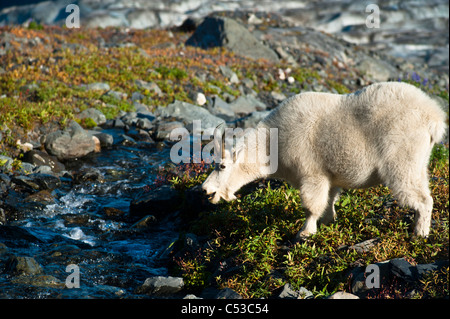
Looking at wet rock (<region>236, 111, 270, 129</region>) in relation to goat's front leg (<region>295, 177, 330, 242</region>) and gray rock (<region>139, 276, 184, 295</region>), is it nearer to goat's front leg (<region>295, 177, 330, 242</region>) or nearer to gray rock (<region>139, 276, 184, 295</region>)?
goat's front leg (<region>295, 177, 330, 242</region>)

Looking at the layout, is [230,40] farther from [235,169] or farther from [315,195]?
[315,195]

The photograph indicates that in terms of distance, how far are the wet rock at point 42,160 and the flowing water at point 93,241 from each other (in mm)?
653

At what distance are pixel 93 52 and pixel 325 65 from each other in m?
15.1

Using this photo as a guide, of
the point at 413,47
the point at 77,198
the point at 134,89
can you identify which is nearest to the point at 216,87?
the point at 134,89

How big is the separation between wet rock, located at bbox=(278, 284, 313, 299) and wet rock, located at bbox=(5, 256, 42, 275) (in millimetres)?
3909

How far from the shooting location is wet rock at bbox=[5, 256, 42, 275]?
7227mm

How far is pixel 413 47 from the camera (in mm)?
49062

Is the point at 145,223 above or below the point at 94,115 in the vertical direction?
below

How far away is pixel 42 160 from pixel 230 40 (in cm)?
1868

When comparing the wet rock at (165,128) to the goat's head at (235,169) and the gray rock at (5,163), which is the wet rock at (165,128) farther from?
the goat's head at (235,169)

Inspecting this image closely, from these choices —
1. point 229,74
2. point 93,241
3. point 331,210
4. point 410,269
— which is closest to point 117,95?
point 229,74

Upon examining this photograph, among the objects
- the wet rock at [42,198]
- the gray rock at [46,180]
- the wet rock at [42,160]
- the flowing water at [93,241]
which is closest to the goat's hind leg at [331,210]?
the flowing water at [93,241]

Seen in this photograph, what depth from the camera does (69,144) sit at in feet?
44.4

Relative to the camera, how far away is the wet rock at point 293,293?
20.0ft
